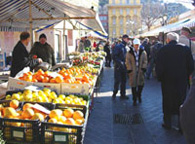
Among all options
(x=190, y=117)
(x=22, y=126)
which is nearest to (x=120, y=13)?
(x=22, y=126)

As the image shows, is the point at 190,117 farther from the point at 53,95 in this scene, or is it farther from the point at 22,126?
the point at 53,95

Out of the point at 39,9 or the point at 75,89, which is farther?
the point at 39,9

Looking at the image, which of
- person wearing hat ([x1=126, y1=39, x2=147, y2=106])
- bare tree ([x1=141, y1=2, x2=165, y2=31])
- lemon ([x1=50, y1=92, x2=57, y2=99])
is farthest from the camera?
bare tree ([x1=141, y1=2, x2=165, y2=31])

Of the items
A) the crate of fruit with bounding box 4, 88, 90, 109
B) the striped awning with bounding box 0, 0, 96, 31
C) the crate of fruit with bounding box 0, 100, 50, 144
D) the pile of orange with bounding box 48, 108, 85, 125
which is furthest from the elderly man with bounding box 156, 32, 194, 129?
the crate of fruit with bounding box 0, 100, 50, 144

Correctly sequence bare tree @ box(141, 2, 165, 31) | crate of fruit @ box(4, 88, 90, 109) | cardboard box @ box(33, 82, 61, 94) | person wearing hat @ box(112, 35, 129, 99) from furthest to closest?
bare tree @ box(141, 2, 165, 31), person wearing hat @ box(112, 35, 129, 99), cardboard box @ box(33, 82, 61, 94), crate of fruit @ box(4, 88, 90, 109)

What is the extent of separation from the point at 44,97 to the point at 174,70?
2570mm

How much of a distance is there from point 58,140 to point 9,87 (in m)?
1.80

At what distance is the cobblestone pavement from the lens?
484cm

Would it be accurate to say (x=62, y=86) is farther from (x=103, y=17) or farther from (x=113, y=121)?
(x=103, y=17)

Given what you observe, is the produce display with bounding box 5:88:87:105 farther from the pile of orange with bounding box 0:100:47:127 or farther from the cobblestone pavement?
the cobblestone pavement

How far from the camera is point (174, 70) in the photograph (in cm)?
495

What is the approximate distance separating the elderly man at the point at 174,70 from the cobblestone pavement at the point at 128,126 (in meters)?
0.59

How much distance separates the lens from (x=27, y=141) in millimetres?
2883

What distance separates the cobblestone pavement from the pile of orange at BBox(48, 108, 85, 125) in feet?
5.13
